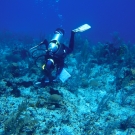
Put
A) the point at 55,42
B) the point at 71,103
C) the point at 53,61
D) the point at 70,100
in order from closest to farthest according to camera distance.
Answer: the point at 53,61, the point at 55,42, the point at 71,103, the point at 70,100

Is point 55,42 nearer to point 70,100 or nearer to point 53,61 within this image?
point 53,61

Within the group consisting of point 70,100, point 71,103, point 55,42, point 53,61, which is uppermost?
point 55,42

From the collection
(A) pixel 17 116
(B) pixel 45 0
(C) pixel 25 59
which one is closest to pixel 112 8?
(B) pixel 45 0

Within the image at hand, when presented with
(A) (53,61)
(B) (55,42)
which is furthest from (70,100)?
(B) (55,42)

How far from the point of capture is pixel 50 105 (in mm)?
6906

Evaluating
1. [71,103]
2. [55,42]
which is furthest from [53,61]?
[71,103]

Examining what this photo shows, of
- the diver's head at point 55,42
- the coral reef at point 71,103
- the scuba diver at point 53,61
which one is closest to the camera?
the scuba diver at point 53,61

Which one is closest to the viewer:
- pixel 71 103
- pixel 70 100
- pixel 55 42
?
pixel 55 42

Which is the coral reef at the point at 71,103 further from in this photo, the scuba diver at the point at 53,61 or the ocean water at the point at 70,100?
the scuba diver at the point at 53,61

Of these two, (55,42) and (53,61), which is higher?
(55,42)

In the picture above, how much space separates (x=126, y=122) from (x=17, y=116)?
3.74 m

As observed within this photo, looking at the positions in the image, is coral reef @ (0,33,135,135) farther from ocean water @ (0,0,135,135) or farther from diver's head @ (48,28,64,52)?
diver's head @ (48,28,64,52)

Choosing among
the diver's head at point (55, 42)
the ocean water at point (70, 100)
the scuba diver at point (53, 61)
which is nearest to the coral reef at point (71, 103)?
the ocean water at point (70, 100)

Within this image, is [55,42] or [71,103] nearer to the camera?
[55,42]
